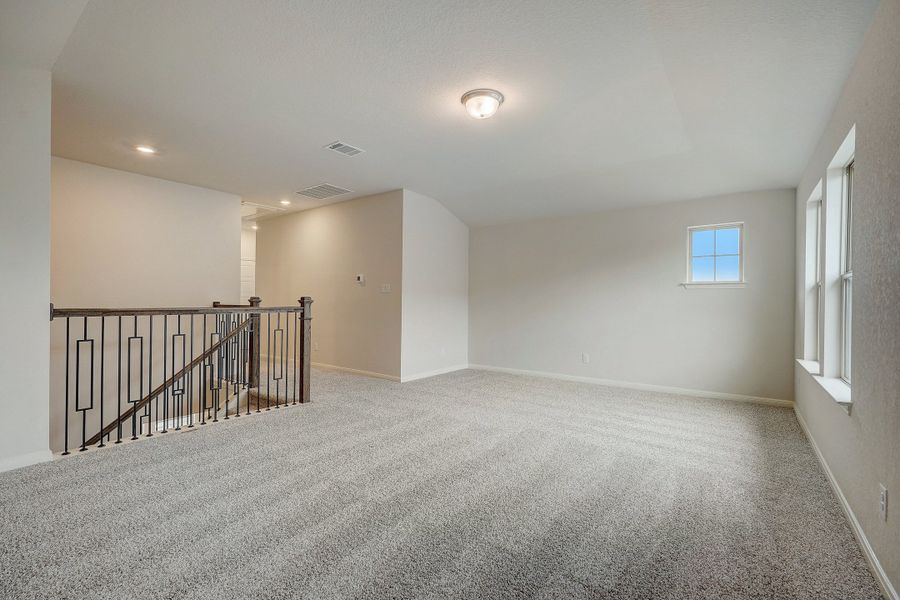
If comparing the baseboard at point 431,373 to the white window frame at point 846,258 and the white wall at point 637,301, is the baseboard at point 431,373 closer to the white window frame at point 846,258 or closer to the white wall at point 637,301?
the white wall at point 637,301

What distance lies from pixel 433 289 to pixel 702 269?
3.45 m

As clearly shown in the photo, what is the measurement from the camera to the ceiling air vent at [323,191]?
18.1ft

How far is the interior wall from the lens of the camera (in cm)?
570

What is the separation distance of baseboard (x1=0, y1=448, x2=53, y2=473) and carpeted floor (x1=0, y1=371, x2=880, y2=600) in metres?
0.10

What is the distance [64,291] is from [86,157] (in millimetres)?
1465

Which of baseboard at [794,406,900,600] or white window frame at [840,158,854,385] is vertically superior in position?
white window frame at [840,158,854,385]

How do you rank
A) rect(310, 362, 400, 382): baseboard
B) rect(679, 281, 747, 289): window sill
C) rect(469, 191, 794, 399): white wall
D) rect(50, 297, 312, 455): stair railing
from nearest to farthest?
1. rect(50, 297, 312, 455): stair railing
2. rect(469, 191, 794, 399): white wall
3. rect(679, 281, 747, 289): window sill
4. rect(310, 362, 400, 382): baseboard

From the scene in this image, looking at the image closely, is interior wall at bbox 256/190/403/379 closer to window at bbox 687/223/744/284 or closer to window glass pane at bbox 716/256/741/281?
window at bbox 687/223/744/284

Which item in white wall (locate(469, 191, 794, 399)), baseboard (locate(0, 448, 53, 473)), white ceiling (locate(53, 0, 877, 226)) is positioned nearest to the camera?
white ceiling (locate(53, 0, 877, 226))

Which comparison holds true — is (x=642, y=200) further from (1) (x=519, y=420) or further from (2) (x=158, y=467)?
(2) (x=158, y=467)

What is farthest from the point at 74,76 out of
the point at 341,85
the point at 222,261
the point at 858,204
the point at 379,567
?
the point at 858,204

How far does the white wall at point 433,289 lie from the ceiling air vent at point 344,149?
55.1 inches

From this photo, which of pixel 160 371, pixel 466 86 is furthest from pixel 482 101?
pixel 160 371

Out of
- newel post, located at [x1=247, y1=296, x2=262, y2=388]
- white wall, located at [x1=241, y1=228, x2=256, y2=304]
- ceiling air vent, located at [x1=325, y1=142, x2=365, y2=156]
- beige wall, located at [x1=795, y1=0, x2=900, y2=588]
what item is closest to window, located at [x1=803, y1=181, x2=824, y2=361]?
beige wall, located at [x1=795, y1=0, x2=900, y2=588]
